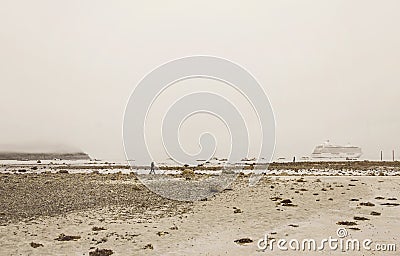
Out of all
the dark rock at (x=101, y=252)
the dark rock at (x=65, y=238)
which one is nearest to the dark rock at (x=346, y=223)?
the dark rock at (x=101, y=252)

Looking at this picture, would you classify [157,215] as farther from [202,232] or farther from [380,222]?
[380,222]

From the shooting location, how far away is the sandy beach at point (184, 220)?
2034cm

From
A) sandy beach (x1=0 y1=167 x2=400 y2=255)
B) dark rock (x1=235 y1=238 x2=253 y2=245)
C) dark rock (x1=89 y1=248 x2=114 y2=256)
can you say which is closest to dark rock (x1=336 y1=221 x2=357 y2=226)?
sandy beach (x1=0 y1=167 x2=400 y2=255)

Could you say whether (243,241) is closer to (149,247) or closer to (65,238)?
(149,247)

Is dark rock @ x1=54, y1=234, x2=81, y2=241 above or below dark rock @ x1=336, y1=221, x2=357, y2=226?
below

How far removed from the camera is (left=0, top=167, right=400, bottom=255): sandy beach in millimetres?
20344

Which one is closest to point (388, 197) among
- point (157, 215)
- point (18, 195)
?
point (157, 215)

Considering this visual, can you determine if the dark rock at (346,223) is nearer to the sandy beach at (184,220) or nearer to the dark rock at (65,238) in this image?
the sandy beach at (184,220)

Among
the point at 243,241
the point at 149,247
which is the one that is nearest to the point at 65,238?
the point at 149,247

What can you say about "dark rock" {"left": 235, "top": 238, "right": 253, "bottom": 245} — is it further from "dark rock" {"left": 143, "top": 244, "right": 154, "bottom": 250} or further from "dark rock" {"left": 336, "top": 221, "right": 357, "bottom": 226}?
"dark rock" {"left": 336, "top": 221, "right": 357, "bottom": 226}

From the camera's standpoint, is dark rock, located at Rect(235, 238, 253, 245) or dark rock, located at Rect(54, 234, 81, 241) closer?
dark rock, located at Rect(235, 238, 253, 245)

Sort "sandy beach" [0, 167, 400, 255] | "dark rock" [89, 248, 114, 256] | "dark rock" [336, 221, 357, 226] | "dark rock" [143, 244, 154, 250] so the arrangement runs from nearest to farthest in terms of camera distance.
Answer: "dark rock" [89, 248, 114, 256] → "dark rock" [143, 244, 154, 250] → "sandy beach" [0, 167, 400, 255] → "dark rock" [336, 221, 357, 226]

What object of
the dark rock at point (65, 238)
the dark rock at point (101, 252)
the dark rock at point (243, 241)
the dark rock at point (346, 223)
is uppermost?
the dark rock at point (346, 223)

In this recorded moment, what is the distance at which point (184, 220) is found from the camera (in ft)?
91.0
